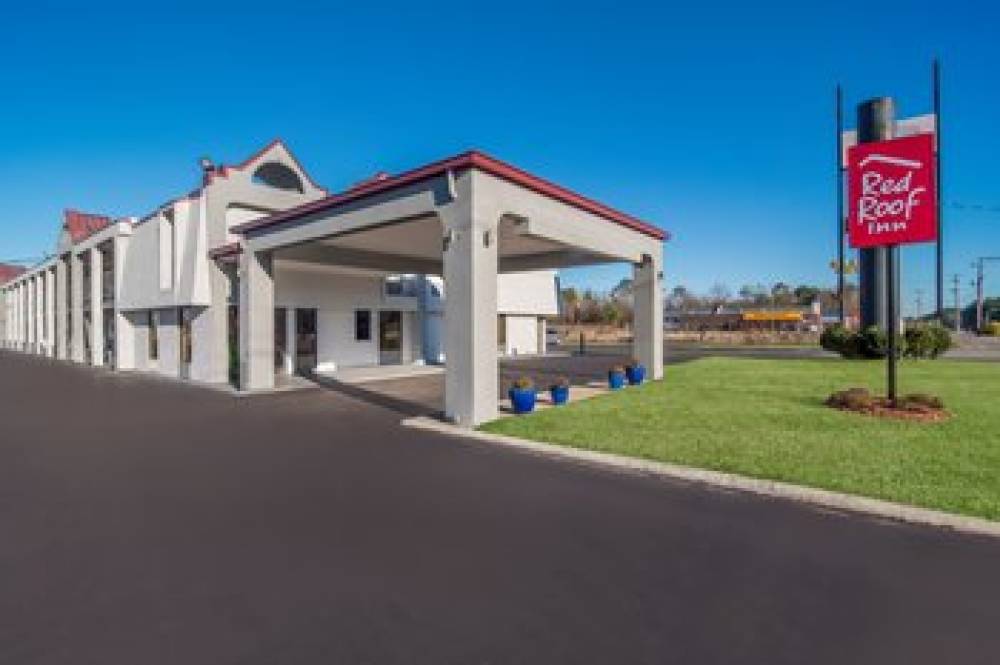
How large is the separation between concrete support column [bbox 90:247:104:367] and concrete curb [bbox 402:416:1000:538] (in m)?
27.2

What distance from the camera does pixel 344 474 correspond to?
695 centimetres

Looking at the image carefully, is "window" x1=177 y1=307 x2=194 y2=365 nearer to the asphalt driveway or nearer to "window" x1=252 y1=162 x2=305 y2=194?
"window" x1=252 y1=162 x2=305 y2=194

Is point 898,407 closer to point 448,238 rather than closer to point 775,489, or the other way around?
point 775,489

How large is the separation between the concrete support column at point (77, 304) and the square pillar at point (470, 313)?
2993 cm

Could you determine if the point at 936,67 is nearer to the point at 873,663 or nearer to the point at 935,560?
the point at 935,560

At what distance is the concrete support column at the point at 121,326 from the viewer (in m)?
23.9

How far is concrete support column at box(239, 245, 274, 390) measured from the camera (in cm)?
1598

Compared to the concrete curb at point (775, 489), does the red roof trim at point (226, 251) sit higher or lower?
higher

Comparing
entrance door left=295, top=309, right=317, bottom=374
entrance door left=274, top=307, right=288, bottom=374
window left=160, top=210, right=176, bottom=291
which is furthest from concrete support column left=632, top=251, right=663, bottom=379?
window left=160, top=210, right=176, bottom=291

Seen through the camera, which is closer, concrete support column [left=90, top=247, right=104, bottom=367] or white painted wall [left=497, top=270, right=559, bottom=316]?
concrete support column [left=90, top=247, right=104, bottom=367]

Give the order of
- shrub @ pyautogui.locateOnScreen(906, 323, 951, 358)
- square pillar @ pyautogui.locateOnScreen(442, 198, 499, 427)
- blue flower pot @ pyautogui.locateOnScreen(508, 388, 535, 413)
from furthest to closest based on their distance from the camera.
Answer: shrub @ pyautogui.locateOnScreen(906, 323, 951, 358)
blue flower pot @ pyautogui.locateOnScreen(508, 388, 535, 413)
square pillar @ pyautogui.locateOnScreen(442, 198, 499, 427)

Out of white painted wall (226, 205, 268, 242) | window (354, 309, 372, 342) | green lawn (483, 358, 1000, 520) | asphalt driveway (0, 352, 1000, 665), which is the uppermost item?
white painted wall (226, 205, 268, 242)

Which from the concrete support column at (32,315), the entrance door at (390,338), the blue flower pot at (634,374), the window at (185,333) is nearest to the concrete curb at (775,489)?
the blue flower pot at (634,374)

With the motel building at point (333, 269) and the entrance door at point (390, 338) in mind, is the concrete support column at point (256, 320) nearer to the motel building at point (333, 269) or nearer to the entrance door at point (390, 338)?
the motel building at point (333, 269)
